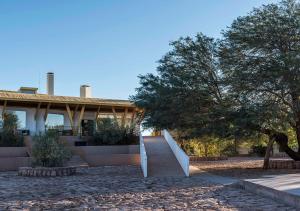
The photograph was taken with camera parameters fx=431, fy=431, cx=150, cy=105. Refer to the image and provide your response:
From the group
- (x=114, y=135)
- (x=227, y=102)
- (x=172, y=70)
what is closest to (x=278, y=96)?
(x=227, y=102)

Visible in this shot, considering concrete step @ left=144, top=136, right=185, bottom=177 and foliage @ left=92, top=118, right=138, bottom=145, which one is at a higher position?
foliage @ left=92, top=118, right=138, bottom=145

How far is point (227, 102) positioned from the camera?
18984 millimetres

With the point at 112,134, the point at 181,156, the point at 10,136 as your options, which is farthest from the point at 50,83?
the point at 181,156

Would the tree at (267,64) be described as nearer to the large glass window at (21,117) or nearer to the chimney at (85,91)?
the large glass window at (21,117)

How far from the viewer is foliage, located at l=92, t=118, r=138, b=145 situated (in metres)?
27.2

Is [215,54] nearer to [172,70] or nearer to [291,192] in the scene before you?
[172,70]

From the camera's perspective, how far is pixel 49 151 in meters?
18.9

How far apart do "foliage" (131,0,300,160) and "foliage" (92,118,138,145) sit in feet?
21.7

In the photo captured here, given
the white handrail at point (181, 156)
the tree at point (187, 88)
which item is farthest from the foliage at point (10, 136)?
the white handrail at point (181, 156)

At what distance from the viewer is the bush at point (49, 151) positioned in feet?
61.7

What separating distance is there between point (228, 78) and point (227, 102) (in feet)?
3.51

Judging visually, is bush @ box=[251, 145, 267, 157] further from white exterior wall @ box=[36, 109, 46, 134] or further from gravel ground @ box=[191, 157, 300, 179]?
white exterior wall @ box=[36, 109, 46, 134]

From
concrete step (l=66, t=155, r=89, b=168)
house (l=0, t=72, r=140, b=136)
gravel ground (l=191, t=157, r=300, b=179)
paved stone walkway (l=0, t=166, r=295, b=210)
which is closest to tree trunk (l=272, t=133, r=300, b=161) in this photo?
gravel ground (l=191, t=157, r=300, b=179)

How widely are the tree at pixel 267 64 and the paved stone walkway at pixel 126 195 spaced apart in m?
4.21
